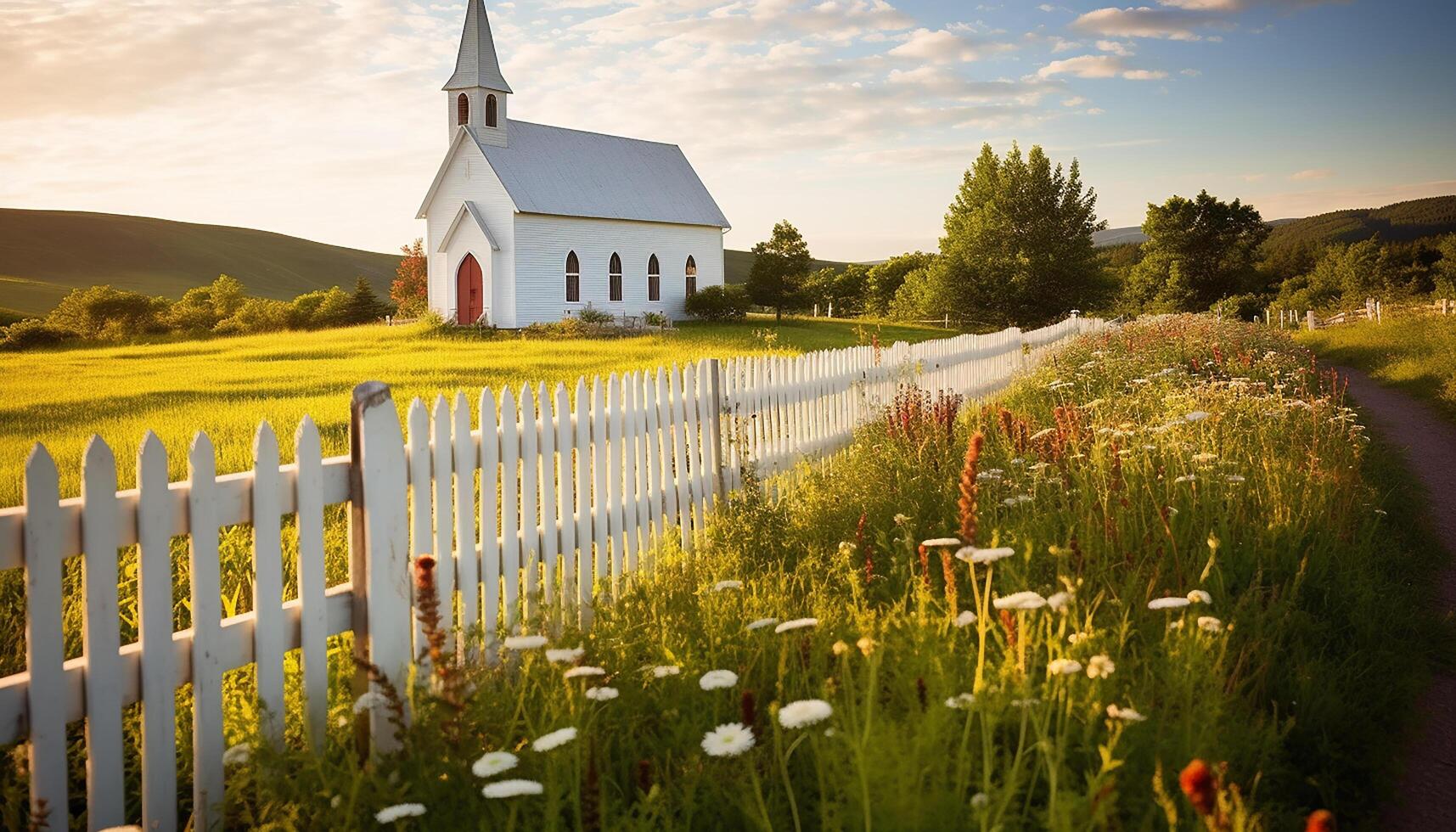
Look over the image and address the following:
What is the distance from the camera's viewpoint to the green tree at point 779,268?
138 ft

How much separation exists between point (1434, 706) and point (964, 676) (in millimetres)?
2350

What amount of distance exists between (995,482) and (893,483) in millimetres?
726

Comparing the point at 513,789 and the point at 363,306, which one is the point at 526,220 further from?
the point at 513,789

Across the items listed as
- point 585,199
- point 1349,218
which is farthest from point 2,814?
point 1349,218

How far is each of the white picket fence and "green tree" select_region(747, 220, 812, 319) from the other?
36.8m

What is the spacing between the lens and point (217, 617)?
3201 mm

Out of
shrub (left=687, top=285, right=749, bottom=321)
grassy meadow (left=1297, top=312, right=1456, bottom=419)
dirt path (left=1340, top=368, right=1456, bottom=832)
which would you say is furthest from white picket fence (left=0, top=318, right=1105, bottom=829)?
shrub (left=687, top=285, right=749, bottom=321)

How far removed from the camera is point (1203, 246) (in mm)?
55469

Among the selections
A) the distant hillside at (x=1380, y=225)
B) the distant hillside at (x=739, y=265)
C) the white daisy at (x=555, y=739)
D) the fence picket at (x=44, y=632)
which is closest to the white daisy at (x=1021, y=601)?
the white daisy at (x=555, y=739)

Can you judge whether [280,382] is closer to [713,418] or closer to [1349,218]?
[713,418]

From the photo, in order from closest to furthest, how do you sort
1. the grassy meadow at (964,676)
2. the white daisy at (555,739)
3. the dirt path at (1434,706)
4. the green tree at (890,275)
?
the white daisy at (555,739) → the grassy meadow at (964,676) → the dirt path at (1434,706) → the green tree at (890,275)

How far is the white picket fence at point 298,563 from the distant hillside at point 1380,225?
8804cm

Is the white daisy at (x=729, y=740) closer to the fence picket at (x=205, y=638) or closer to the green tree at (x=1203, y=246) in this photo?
the fence picket at (x=205, y=638)

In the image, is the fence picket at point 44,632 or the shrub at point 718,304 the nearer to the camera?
the fence picket at point 44,632
